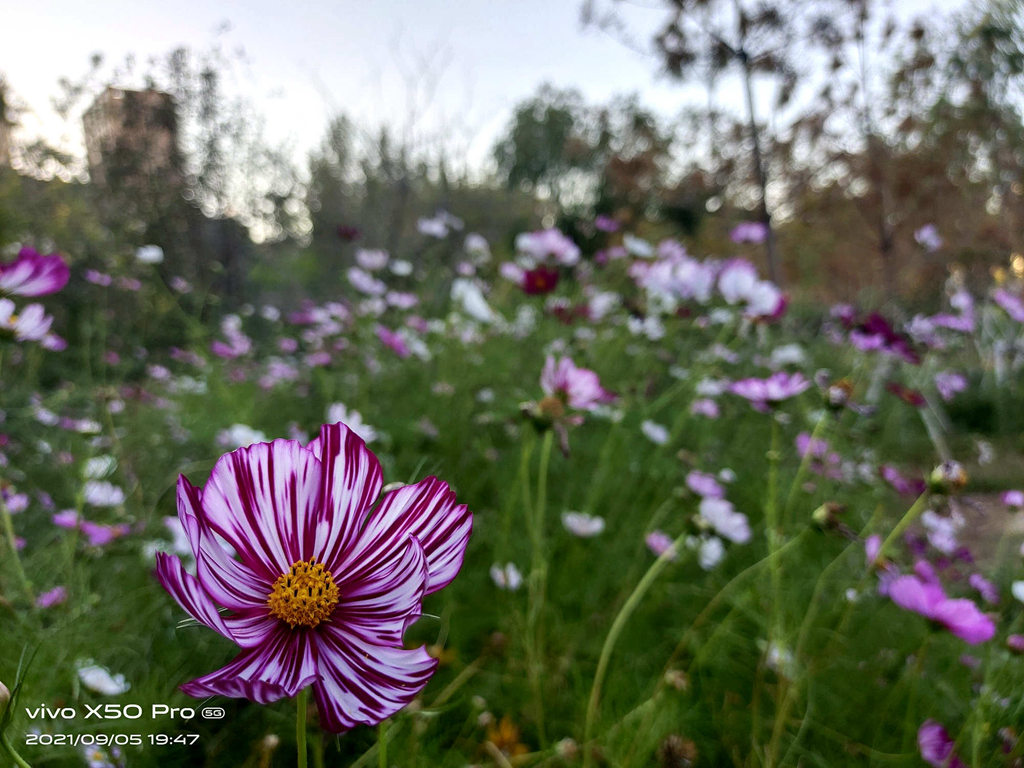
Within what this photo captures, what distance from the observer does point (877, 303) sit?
4105 millimetres

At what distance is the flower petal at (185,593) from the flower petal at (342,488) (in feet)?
0.21

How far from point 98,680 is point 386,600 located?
446 millimetres

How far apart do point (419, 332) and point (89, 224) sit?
2790 millimetres

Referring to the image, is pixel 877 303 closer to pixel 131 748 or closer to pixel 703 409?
pixel 703 409

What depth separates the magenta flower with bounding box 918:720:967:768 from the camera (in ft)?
2.07

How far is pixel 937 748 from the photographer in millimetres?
648

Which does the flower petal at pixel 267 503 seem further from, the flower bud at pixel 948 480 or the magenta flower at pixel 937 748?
the magenta flower at pixel 937 748

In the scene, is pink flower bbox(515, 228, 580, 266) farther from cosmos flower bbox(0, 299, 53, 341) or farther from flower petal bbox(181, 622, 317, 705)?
flower petal bbox(181, 622, 317, 705)

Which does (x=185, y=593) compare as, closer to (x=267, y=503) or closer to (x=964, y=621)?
(x=267, y=503)

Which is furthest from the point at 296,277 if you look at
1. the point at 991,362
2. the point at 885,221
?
the point at 991,362

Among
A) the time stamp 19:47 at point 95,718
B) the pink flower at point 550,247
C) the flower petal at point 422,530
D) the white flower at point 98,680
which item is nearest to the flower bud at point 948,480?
the flower petal at point 422,530

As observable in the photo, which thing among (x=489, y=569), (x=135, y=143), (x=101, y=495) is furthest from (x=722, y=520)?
(x=135, y=143)

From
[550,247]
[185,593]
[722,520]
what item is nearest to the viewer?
[185,593]

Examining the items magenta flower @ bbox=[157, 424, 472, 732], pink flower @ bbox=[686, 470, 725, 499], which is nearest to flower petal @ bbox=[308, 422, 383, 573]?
magenta flower @ bbox=[157, 424, 472, 732]
